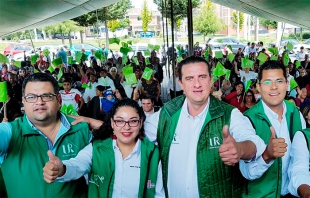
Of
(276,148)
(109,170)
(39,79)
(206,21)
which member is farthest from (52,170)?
(206,21)

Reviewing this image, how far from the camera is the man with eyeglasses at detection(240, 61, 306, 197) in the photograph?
2268 millimetres

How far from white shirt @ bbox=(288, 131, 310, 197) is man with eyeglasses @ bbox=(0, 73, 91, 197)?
52.1 inches

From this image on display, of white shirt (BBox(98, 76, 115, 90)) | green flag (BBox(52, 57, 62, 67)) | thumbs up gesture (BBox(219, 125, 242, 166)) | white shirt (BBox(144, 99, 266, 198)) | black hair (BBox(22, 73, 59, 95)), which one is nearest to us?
thumbs up gesture (BBox(219, 125, 242, 166))

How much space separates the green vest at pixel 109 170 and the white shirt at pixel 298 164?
32.2 inches

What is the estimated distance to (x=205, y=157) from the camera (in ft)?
6.83

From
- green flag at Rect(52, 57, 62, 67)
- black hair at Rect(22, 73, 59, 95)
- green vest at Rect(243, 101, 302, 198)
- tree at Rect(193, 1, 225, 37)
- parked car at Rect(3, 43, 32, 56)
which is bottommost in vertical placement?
green vest at Rect(243, 101, 302, 198)

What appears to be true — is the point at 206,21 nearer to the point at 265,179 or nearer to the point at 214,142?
the point at 265,179

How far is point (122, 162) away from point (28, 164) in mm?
572

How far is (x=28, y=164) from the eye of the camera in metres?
2.12

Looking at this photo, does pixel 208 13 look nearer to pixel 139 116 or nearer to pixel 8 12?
pixel 8 12

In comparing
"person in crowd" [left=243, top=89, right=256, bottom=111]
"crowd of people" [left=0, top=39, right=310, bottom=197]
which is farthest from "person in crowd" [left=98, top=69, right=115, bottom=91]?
"crowd of people" [left=0, top=39, right=310, bottom=197]

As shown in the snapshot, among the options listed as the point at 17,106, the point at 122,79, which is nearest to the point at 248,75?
the point at 122,79

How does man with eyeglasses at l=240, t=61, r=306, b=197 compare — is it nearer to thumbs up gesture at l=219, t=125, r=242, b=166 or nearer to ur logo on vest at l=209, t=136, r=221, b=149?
ur logo on vest at l=209, t=136, r=221, b=149

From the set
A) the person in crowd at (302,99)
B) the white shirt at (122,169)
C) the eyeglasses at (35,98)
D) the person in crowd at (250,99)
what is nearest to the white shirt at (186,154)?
the white shirt at (122,169)
